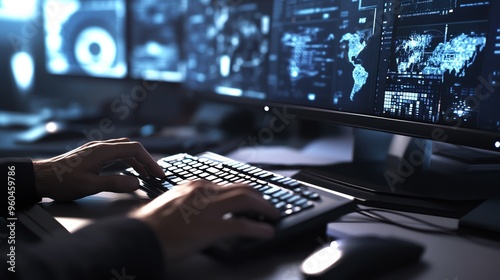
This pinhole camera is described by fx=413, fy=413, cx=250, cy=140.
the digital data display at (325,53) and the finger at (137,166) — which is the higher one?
the digital data display at (325,53)

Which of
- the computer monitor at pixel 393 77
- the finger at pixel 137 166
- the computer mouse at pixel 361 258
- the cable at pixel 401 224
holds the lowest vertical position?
the cable at pixel 401 224

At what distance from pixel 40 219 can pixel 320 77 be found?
22.3 inches

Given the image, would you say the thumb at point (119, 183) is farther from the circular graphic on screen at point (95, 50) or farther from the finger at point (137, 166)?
the circular graphic on screen at point (95, 50)

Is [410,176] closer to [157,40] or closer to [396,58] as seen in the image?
[396,58]

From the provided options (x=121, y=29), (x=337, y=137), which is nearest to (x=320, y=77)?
(x=337, y=137)

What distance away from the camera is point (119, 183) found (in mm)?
680

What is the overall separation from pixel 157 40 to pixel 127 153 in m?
0.87

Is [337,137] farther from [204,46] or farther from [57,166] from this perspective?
[57,166]

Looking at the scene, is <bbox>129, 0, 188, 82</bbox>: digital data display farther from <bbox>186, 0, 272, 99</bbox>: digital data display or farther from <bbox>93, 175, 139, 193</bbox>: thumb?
<bbox>93, 175, 139, 193</bbox>: thumb

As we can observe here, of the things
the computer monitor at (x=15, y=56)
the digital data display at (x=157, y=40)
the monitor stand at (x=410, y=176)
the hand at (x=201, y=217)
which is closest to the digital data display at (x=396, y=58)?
the monitor stand at (x=410, y=176)

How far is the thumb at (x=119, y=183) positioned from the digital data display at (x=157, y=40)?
792 millimetres

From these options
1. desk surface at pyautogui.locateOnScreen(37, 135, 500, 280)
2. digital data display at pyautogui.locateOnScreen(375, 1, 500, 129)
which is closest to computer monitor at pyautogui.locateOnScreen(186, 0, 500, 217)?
digital data display at pyautogui.locateOnScreen(375, 1, 500, 129)

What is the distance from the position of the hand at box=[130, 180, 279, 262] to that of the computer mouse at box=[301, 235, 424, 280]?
67mm

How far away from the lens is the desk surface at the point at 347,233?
1.44 ft
